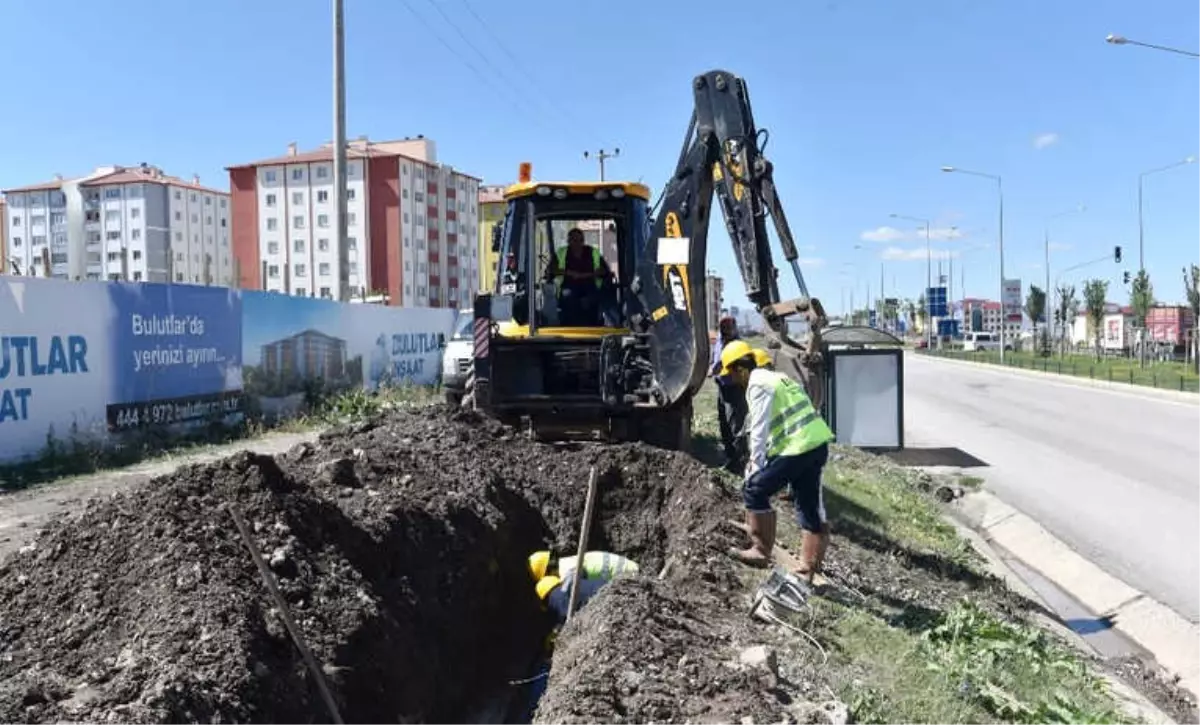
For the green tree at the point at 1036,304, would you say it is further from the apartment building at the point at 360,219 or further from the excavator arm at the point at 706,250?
the excavator arm at the point at 706,250

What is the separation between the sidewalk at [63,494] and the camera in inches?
303

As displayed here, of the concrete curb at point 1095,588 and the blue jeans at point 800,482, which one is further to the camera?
the concrete curb at point 1095,588

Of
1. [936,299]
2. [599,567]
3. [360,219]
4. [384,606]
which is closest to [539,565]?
[599,567]

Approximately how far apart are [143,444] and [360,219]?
77510 mm

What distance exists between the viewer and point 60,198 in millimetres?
99312

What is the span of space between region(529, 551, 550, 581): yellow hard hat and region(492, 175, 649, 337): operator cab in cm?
280

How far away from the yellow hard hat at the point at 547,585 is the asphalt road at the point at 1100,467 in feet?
15.6

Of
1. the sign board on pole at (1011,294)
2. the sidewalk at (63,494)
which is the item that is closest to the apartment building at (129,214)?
the sign board on pole at (1011,294)

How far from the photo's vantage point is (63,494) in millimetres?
A: 9422

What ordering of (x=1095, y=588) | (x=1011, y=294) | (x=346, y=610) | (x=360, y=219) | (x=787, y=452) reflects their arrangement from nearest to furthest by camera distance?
(x=346, y=610) → (x=787, y=452) → (x=1095, y=588) → (x=1011, y=294) → (x=360, y=219)

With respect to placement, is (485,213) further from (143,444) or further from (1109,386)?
(143,444)

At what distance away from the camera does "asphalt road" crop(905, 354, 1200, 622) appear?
9.39 meters

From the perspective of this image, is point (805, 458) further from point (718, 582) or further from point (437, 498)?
point (437, 498)

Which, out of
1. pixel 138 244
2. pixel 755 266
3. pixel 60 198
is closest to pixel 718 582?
pixel 755 266
